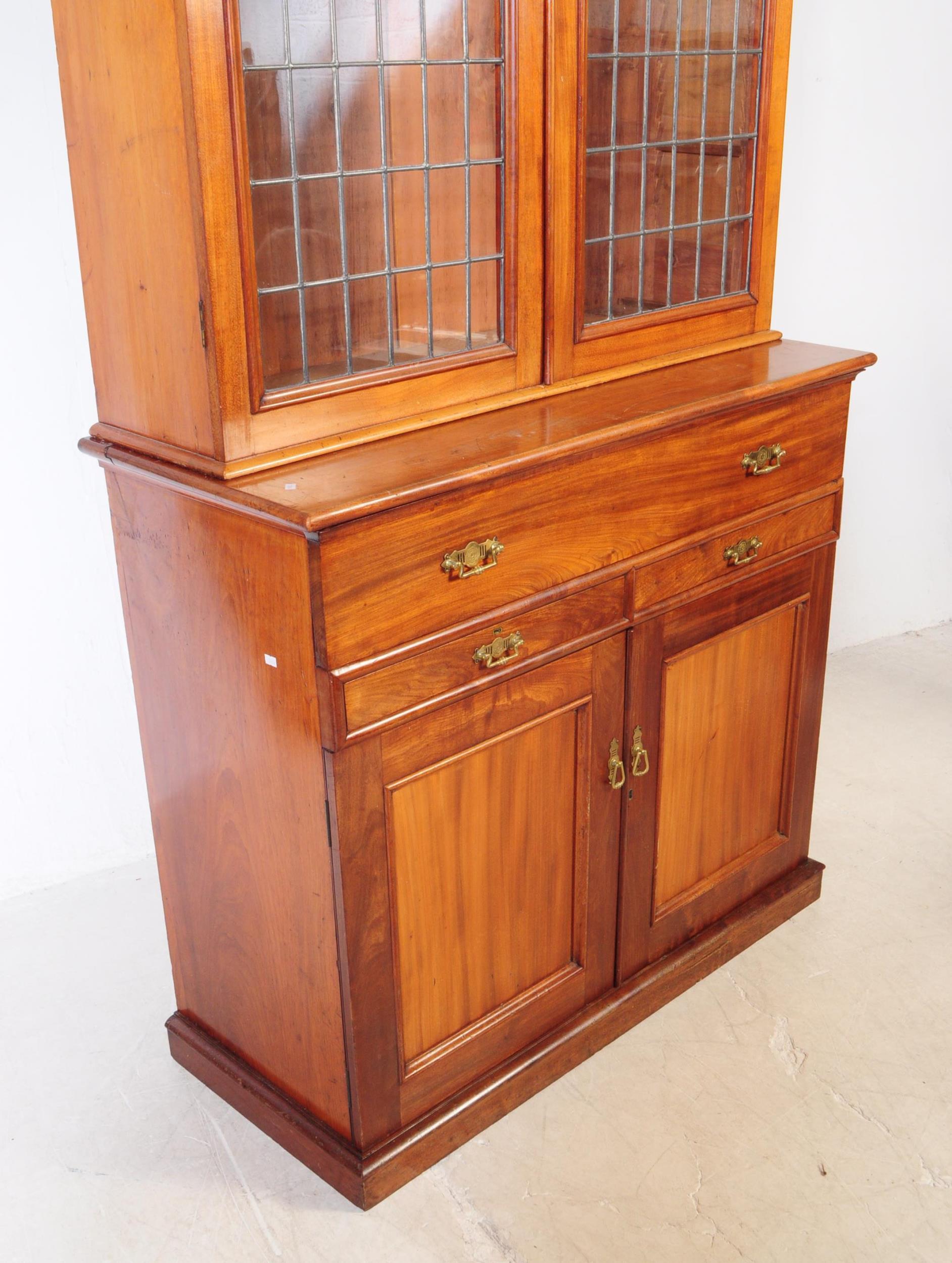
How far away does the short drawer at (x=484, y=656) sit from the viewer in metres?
1.71

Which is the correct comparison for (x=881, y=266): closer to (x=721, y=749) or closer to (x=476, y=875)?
(x=721, y=749)

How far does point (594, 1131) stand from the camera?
2092mm

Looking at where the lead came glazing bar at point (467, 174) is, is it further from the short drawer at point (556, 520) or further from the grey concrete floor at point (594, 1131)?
the grey concrete floor at point (594, 1131)

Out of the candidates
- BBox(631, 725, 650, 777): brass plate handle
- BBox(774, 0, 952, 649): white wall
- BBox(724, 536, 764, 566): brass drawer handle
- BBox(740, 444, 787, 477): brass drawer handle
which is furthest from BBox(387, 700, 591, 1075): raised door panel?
BBox(774, 0, 952, 649): white wall

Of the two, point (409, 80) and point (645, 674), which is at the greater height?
point (409, 80)

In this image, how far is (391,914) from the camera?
6.10 ft

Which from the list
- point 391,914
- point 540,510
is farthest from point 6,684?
point 540,510

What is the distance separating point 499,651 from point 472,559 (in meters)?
0.16

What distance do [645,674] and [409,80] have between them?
973 millimetres

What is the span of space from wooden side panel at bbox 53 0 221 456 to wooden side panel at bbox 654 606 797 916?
938 millimetres

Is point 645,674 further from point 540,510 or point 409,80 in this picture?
point 409,80

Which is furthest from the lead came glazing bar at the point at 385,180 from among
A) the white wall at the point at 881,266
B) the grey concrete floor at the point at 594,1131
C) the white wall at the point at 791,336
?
the white wall at the point at 881,266

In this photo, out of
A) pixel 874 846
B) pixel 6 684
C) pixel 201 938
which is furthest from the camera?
pixel 874 846

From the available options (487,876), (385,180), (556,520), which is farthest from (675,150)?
(487,876)
